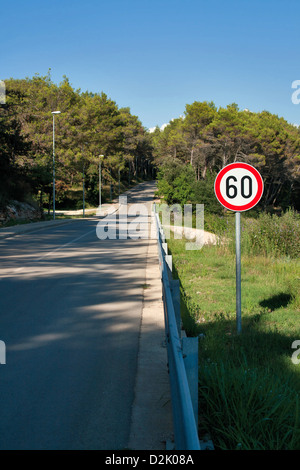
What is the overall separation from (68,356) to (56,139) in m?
61.5

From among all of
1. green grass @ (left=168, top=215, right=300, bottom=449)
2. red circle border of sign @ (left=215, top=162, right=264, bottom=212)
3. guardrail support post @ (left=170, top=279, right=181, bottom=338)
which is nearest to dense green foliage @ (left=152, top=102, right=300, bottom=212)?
green grass @ (left=168, top=215, right=300, bottom=449)

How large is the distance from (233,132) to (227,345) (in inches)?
2183

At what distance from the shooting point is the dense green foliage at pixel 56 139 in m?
32.7

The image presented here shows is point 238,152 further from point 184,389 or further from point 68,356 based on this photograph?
point 184,389

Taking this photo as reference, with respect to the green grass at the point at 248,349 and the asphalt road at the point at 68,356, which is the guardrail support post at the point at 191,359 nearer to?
the green grass at the point at 248,349

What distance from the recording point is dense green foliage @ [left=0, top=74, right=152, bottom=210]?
32.7 meters

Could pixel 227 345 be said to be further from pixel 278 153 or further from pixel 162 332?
pixel 278 153

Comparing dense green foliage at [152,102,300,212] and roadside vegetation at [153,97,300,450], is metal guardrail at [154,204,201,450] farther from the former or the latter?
dense green foliage at [152,102,300,212]

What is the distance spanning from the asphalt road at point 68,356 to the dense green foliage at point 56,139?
21.6 m

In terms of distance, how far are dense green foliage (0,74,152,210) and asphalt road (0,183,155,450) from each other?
21.6m

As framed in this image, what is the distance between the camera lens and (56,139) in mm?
63656

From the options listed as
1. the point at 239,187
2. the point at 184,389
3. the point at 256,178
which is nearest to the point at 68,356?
the point at 184,389

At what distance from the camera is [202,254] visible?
47.2ft

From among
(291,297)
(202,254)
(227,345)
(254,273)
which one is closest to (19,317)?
(227,345)
